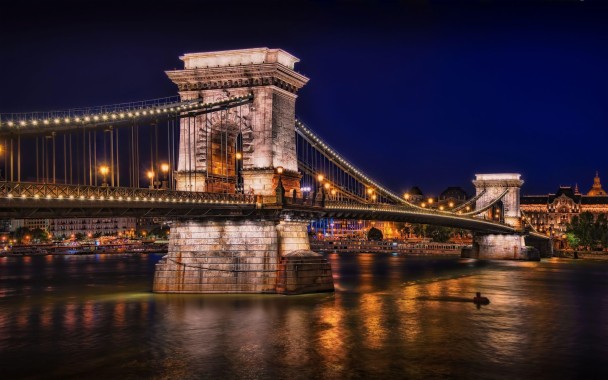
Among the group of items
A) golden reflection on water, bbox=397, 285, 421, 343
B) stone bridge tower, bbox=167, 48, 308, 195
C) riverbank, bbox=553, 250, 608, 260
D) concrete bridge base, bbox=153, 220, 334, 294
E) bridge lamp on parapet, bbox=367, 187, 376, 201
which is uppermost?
stone bridge tower, bbox=167, 48, 308, 195

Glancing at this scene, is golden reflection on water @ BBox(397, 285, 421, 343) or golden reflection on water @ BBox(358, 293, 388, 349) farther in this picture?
golden reflection on water @ BBox(397, 285, 421, 343)

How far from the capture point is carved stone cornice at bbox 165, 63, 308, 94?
5275cm

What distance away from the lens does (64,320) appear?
45.3m

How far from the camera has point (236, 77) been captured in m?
53.3

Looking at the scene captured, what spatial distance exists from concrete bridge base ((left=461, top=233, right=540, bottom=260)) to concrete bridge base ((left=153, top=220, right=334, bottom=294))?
2916 inches

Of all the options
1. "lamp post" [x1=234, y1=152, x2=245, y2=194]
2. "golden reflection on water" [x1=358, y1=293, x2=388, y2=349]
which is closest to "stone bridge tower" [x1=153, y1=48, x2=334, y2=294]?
"lamp post" [x1=234, y1=152, x2=245, y2=194]

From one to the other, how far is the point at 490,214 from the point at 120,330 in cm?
9919

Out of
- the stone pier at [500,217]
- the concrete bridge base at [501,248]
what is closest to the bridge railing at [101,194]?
the concrete bridge base at [501,248]

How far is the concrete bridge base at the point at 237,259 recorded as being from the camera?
50500 mm

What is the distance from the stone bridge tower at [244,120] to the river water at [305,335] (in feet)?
29.0

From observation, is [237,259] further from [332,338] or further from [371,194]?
[371,194]

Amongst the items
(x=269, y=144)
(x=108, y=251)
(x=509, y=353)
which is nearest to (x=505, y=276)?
(x=269, y=144)

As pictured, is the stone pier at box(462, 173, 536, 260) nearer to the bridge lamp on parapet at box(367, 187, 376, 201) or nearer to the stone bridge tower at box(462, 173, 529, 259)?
the stone bridge tower at box(462, 173, 529, 259)

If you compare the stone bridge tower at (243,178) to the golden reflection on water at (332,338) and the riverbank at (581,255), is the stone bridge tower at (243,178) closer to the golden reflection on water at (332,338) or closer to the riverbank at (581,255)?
the golden reflection on water at (332,338)
